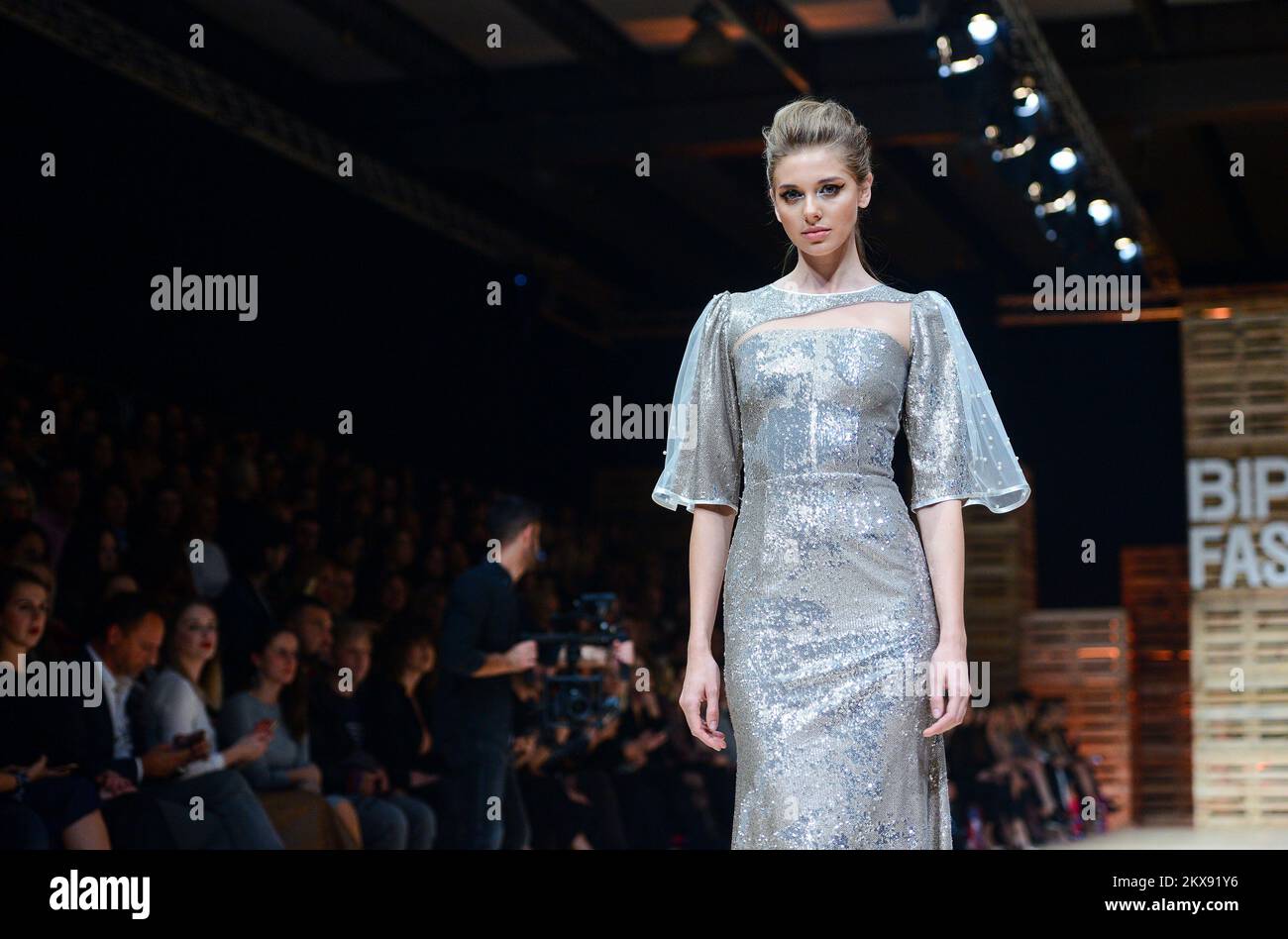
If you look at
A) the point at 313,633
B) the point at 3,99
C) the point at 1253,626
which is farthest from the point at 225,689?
the point at 1253,626

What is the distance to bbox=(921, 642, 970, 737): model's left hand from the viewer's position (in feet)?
7.40

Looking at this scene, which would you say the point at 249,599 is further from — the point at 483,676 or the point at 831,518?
the point at 831,518

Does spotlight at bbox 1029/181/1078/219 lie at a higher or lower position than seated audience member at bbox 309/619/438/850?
higher

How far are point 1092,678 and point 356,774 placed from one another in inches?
293

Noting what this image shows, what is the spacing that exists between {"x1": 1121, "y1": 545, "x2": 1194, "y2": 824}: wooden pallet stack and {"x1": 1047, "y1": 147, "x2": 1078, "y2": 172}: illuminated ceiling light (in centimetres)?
567

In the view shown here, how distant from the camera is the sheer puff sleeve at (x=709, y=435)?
249 cm

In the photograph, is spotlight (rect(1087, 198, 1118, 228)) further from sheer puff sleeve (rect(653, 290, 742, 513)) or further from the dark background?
sheer puff sleeve (rect(653, 290, 742, 513))

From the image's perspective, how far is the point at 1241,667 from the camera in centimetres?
1027

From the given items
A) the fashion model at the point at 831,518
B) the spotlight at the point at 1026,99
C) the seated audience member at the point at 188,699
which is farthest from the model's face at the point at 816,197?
the spotlight at the point at 1026,99

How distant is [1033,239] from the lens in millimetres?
11719

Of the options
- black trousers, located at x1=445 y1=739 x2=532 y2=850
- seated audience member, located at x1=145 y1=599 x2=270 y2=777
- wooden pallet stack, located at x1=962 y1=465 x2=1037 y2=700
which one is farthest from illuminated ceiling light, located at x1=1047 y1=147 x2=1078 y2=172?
wooden pallet stack, located at x1=962 y1=465 x2=1037 y2=700

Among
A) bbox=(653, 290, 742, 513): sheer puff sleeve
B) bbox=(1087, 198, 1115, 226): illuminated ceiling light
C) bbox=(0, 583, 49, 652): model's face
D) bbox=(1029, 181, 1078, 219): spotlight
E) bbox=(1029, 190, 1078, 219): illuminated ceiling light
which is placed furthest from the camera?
bbox=(1087, 198, 1115, 226): illuminated ceiling light

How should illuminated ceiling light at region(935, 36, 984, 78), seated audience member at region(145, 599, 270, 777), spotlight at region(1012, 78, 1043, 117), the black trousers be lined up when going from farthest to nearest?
1. spotlight at region(1012, 78, 1043, 117)
2. illuminated ceiling light at region(935, 36, 984, 78)
3. the black trousers
4. seated audience member at region(145, 599, 270, 777)

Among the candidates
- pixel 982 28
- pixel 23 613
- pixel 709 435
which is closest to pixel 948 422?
pixel 709 435
